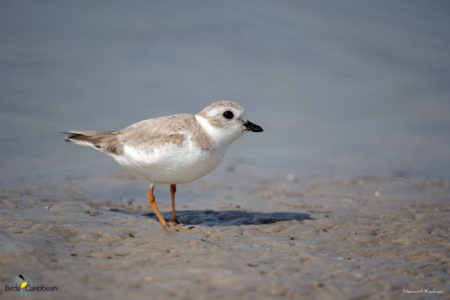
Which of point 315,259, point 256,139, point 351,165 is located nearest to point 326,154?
point 351,165

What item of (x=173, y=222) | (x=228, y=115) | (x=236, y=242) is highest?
(x=228, y=115)

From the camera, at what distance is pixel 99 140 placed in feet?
25.2

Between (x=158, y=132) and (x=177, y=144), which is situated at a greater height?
(x=158, y=132)

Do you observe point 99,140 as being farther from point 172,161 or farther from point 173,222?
point 173,222

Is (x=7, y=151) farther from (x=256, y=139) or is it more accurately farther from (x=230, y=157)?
(x=256, y=139)

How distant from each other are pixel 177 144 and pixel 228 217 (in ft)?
6.34

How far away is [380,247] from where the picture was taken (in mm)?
6234

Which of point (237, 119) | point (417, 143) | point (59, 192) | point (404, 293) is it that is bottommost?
point (404, 293)

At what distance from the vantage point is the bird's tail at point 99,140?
7422 millimetres

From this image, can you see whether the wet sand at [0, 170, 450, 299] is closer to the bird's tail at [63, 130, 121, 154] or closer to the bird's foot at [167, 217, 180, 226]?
the bird's foot at [167, 217, 180, 226]

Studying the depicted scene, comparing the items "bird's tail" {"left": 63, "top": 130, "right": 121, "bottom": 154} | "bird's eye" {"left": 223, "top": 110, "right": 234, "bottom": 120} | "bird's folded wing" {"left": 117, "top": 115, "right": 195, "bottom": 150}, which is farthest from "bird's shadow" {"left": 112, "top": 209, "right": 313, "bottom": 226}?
"bird's eye" {"left": 223, "top": 110, "right": 234, "bottom": 120}

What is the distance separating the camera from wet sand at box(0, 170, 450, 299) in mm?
4324

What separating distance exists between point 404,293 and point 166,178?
3.90 meters

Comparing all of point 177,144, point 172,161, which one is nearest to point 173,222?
point 172,161
